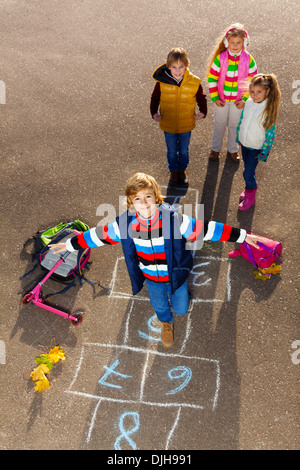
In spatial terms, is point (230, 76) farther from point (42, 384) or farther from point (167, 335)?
point (42, 384)

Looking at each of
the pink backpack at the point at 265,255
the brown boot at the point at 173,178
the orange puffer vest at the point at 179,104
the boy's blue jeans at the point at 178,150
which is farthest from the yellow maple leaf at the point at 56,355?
the orange puffer vest at the point at 179,104

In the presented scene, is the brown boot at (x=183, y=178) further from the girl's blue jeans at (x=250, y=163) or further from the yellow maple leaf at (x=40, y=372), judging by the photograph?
the yellow maple leaf at (x=40, y=372)

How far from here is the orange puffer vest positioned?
4496 millimetres

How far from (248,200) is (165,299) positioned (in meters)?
1.84

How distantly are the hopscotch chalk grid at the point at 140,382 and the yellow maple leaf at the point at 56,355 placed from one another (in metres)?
0.20

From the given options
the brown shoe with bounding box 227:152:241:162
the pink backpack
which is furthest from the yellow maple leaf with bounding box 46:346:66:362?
the brown shoe with bounding box 227:152:241:162

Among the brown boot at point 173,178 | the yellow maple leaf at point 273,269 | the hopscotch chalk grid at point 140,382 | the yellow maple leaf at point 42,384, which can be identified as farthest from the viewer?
the brown boot at point 173,178

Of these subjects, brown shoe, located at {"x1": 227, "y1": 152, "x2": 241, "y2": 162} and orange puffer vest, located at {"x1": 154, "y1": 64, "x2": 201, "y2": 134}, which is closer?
orange puffer vest, located at {"x1": 154, "y1": 64, "x2": 201, "y2": 134}

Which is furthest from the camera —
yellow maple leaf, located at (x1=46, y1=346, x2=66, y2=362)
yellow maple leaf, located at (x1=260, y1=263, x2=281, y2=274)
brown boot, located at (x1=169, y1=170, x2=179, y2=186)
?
brown boot, located at (x1=169, y1=170, x2=179, y2=186)

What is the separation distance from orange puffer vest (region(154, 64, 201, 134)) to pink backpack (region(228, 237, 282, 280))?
5.41 ft

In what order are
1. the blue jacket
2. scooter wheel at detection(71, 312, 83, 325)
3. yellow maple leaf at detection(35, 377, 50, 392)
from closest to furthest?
the blue jacket → yellow maple leaf at detection(35, 377, 50, 392) → scooter wheel at detection(71, 312, 83, 325)

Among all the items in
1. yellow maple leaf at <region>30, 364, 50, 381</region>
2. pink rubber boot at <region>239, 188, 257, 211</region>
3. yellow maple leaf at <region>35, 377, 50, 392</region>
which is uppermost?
pink rubber boot at <region>239, 188, 257, 211</region>

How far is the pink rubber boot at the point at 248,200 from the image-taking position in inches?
196

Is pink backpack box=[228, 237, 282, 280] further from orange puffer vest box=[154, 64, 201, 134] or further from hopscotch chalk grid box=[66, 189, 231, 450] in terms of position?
orange puffer vest box=[154, 64, 201, 134]
